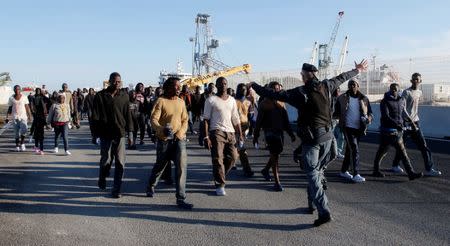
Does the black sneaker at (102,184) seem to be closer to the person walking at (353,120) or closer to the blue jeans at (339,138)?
the person walking at (353,120)

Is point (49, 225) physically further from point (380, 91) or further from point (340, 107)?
point (380, 91)

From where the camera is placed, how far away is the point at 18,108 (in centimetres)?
1236

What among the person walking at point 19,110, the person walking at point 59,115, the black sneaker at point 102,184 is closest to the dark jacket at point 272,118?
the black sneaker at point 102,184

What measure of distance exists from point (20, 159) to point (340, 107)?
7613 millimetres

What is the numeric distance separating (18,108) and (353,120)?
8865 millimetres

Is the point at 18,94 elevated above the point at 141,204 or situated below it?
above

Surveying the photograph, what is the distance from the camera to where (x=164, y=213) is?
6.08 meters

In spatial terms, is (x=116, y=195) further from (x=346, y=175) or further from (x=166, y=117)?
(x=346, y=175)

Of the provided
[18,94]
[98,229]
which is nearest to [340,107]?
[98,229]

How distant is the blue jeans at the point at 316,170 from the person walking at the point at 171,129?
1.83 m

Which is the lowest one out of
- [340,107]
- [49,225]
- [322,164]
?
[49,225]

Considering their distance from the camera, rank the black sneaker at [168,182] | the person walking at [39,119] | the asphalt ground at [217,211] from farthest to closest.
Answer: the person walking at [39,119] < the black sneaker at [168,182] < the asphalt ground at [217,211]

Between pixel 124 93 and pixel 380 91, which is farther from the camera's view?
pixel 380 91

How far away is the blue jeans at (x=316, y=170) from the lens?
545 cm
